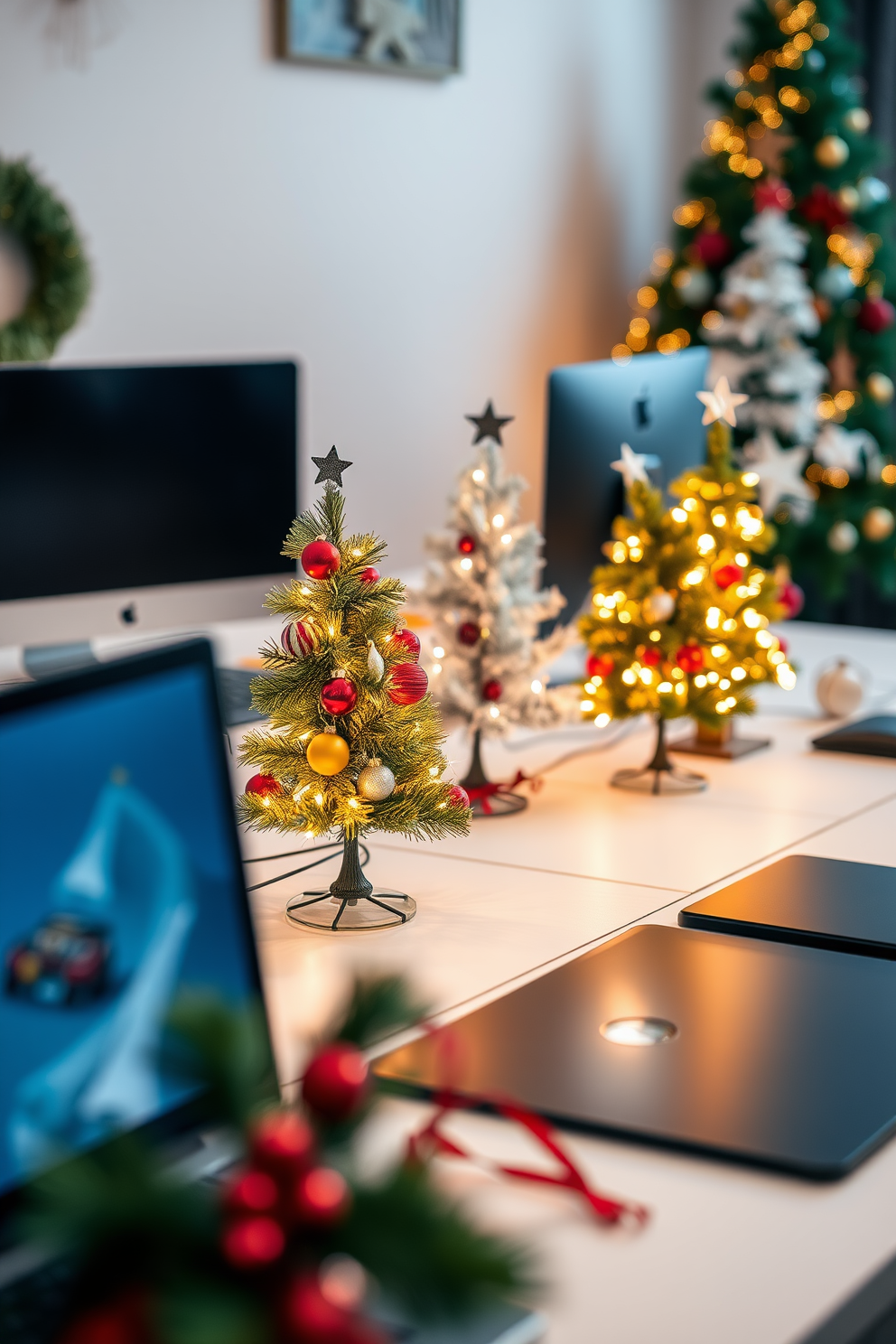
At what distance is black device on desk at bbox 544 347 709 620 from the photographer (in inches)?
80.0

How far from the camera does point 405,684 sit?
4.40 ft

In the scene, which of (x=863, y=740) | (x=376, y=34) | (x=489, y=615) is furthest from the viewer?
(x=376, y=34)

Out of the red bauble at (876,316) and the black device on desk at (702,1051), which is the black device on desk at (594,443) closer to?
the black device on desk at (702,1051)

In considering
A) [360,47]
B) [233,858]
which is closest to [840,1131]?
[233,858]

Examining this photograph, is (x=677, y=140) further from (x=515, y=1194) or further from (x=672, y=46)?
(x=515, y=1194)

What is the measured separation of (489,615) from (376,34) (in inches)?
97.0

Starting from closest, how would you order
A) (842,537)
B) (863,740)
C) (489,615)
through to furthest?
(489,615) → (863,740) → (842,537)

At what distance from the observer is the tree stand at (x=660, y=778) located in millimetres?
1842

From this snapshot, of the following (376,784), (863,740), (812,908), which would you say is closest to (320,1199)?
(376,784)

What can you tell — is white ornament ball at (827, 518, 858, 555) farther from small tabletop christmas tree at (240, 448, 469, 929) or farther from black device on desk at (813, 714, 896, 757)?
small tabletop christmas tree at (240, 448, 469, 929)

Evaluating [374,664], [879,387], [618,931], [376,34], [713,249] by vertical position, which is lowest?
[618,931]

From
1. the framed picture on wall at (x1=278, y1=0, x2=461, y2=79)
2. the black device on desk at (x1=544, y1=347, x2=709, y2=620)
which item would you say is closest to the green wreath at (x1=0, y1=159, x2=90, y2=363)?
the framed picture on wall at (x1=278, y1=0, x2=461, y2=79)

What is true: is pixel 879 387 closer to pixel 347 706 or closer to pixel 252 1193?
pixel 347 706

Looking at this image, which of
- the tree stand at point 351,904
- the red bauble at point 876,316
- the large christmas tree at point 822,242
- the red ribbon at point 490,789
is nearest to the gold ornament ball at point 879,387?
the large christmas tree at point 822,242
